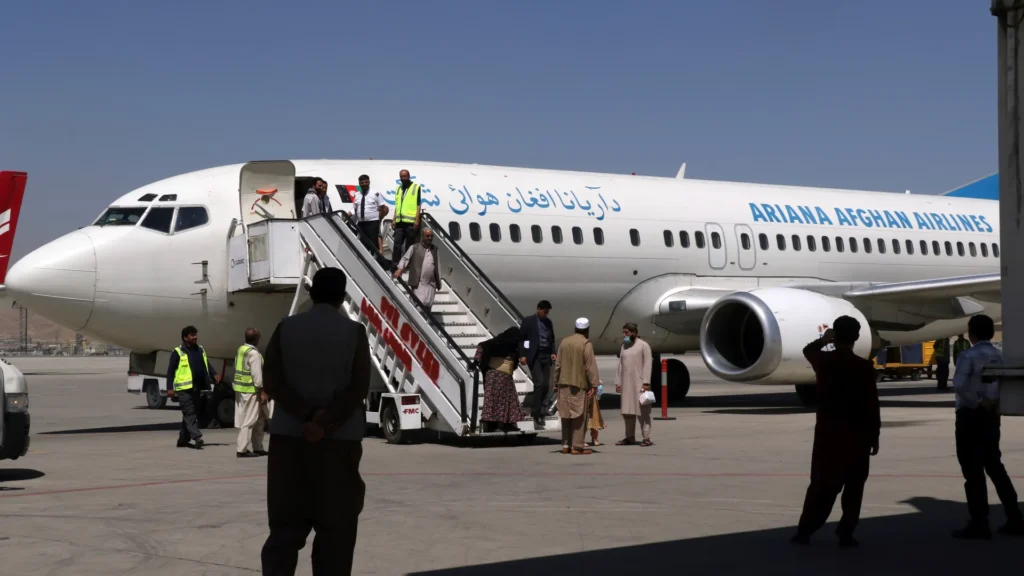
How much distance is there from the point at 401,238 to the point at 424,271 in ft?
2.50

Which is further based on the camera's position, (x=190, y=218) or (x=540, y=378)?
(x=190, y=218)

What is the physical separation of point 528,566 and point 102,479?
553 centimetres

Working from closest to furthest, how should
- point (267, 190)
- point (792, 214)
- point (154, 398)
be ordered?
→ 1. point (267, 190)
2. point (792, 214)
3. point (154, 398)

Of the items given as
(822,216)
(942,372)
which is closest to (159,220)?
(822,216)

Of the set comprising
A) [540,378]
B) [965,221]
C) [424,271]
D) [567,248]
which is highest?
[965,221]

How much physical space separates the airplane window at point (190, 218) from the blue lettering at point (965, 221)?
51.4 feet

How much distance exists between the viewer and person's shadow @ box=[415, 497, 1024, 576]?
259 inches

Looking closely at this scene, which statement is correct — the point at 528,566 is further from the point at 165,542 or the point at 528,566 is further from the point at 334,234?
the point at 334,234

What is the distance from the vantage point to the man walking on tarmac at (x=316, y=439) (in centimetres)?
530

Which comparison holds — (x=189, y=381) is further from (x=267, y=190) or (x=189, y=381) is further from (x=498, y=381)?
(x=267, y=190)

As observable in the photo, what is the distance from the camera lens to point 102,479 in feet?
35.2

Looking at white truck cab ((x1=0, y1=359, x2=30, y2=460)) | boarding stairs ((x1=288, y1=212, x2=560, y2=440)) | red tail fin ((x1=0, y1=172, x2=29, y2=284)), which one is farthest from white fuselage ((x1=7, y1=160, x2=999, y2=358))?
red tail fin ((x1=0, y1=172, x2=29, y2=284))

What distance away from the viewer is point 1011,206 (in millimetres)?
5090

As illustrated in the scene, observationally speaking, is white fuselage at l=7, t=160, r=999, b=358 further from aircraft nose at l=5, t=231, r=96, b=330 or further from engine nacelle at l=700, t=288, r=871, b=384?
engine nacelle at l=700, t=288, r=871, b=384
